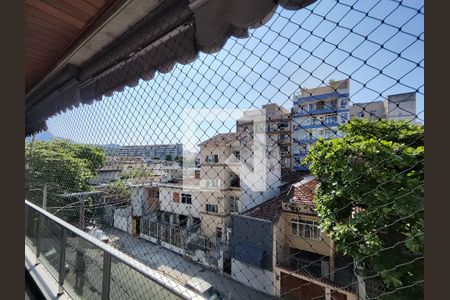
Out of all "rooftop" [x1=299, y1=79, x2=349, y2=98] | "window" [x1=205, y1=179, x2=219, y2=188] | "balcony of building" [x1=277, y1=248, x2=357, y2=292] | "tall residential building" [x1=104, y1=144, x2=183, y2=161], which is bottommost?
"balcony of building" [x1=277, y1=248, x2=357, y2=292]

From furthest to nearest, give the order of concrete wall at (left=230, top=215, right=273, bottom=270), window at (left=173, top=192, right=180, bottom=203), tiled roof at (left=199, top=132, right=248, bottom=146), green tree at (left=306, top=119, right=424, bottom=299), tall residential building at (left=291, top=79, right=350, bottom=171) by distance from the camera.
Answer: window at (left=173, top=192, right=180, bottom=203), concrete wall at (left=230, top=215, right=273, bottom=270), green tree at (left=306, top=119, right=424, bottom=299), tiled roof at (left=199, top=132, right=248, bottom=146), tall residential building at (left=291, top=79, right=350, bottom=171)

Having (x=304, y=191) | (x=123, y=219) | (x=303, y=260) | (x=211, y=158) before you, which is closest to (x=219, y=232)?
(x=123, y=219)

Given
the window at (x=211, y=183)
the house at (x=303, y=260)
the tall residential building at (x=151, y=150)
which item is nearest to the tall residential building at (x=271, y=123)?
the tall residential building at (x=151, y=150)

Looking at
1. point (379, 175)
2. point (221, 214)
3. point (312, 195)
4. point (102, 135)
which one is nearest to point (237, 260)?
point (221, 214)

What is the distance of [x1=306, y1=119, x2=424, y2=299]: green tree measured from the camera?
2268 mm

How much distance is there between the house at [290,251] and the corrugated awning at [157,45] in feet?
12.6

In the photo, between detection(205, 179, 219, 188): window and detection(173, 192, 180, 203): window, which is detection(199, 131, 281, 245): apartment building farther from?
detection(173, 192, 180, 203): window

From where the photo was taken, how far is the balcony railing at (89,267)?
3.04 feet

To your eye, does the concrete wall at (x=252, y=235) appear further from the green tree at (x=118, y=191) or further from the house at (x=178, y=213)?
the green tree at (x=118, y=191)

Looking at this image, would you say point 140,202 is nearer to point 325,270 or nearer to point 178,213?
point 178,213

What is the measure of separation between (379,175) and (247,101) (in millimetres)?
2113

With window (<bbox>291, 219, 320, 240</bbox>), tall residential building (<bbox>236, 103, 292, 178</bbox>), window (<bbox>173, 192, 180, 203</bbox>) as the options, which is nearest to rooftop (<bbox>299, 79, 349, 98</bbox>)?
tall residential building (<bbox>236, 103, 292, 178</bbox>)

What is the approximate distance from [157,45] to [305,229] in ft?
15.8

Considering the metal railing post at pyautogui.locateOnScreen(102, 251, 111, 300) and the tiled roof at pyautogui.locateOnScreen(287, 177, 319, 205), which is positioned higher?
the metal railing post at pyautogui.locateOnScreen(102, 251, 111, 300)
